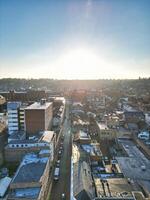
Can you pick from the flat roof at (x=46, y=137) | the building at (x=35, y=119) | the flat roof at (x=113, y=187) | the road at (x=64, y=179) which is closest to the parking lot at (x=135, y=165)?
the flat roof at (x=113, y=187)

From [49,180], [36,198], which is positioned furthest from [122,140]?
[36,198]

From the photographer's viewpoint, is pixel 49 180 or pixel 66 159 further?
pixel 66 159

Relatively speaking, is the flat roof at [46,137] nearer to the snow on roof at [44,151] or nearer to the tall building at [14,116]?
the snow on roof at [44,151]

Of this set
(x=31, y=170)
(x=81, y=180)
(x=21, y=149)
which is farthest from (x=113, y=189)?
(x=21, y=149)

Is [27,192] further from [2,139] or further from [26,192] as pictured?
[2,139]

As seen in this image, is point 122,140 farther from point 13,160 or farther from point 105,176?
point 13,160
